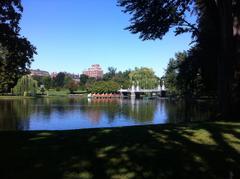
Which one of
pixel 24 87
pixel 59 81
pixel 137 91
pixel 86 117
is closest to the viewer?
pixel 86 117

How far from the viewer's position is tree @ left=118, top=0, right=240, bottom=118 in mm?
11906

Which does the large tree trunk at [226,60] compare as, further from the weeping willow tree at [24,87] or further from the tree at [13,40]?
the weeping willow tree at [24,87]

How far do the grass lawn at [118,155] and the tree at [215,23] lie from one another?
543 cm

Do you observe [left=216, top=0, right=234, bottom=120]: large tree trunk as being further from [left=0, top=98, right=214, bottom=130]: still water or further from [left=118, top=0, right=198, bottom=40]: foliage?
[left=0, top=98, right=214, bottom=130]: still water

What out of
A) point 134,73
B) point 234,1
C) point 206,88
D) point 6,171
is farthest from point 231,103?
point 134,73

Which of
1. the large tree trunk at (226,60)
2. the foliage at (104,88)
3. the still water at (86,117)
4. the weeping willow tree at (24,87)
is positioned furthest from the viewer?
the foliage at (104,88)

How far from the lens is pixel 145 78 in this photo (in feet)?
395

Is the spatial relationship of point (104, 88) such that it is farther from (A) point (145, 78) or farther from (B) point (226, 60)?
(B) point (226, 60)

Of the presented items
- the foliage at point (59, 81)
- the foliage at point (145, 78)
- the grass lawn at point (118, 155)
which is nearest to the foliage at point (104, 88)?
the foliage at point (145, 78)

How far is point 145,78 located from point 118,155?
115523 mm

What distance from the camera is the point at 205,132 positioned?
24.4 feet

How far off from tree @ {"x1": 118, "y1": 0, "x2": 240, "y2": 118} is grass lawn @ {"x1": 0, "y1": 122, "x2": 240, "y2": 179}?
5428 millimetres

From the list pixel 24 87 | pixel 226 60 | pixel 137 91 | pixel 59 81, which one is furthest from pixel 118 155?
pixel 59 81

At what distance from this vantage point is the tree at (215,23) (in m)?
11.9
